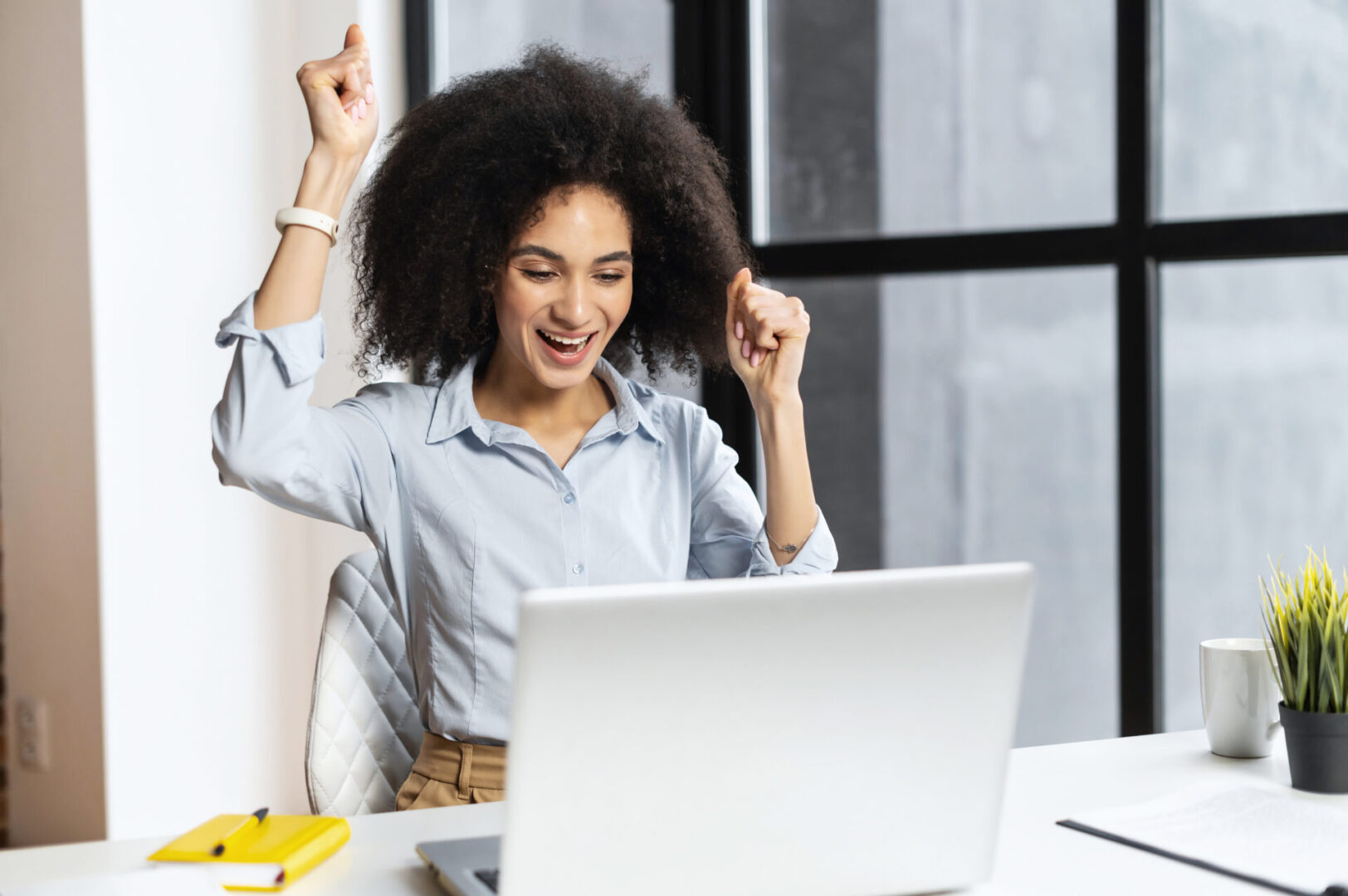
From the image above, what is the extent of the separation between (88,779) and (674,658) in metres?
2.01

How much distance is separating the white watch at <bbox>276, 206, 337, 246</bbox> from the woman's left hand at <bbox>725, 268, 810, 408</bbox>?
513mm

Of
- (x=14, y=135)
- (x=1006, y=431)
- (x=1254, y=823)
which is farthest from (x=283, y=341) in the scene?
(x=1006, y=431)

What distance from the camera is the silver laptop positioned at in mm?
758

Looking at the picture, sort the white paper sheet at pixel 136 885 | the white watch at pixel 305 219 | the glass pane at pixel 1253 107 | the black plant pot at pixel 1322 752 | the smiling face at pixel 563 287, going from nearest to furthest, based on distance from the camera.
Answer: the white paper sheet at pixel 136 885
the black plant pot at pixel 1322 752
the white watch at pixel 305 219
the smiling face at pixel 563 287
the glass pane at pixel 1253 107

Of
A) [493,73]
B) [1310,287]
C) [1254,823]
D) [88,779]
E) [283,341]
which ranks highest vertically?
[493,73]

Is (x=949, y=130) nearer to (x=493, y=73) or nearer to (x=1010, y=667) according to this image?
(x=493, y=73)

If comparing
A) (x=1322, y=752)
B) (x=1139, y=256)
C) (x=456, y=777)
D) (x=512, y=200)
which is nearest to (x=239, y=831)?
(x=456, y=777)

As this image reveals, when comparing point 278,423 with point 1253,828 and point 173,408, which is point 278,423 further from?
point 173,408

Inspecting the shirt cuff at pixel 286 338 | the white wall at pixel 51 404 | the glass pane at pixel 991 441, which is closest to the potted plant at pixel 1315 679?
the shirt cuff at pixel 286 338

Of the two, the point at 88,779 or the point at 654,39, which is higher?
the point at 654,39

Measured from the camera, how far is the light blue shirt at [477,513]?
1.43 m

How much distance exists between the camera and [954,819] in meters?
0.88

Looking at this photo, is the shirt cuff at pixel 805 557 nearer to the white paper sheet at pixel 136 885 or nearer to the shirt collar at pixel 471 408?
the shirt collar at pixel 471 408

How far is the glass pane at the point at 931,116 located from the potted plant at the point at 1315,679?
1295 millimetres
